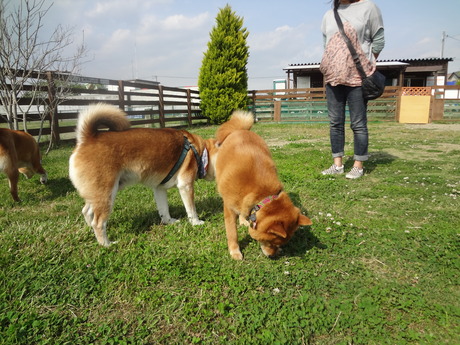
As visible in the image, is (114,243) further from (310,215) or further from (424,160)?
(424,160)

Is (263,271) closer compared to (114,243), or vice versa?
(263,271)

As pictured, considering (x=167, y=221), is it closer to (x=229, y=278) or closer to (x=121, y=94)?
(x=229, y=278)

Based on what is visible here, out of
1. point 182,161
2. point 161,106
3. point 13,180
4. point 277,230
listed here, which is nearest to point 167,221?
point 182,161

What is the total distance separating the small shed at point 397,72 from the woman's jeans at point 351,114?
19792 millimetres

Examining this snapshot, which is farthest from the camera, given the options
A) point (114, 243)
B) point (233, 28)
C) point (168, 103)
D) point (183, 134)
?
point (233, 28)

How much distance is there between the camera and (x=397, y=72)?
2406cm

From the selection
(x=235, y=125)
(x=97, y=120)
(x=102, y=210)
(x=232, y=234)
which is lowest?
(x=232, y=234)

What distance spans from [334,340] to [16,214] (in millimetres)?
3836

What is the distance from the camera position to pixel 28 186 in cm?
497

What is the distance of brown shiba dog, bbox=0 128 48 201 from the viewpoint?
4.08 meters

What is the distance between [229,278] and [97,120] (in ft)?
6.72

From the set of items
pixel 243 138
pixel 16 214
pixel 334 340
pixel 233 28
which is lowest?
pixel 334 340

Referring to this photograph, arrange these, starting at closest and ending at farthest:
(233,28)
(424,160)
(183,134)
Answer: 1. (183,134)
2. (424,160)
3. (233,28)

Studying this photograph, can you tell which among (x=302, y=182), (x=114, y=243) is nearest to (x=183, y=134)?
(x=114, y=243)
